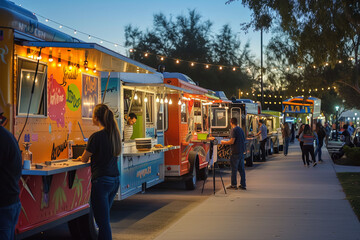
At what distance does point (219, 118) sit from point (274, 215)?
12.4 metres

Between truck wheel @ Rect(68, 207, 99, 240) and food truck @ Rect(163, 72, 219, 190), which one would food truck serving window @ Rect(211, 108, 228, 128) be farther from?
truck wheel @ Rect(68, 207, 99, 240)

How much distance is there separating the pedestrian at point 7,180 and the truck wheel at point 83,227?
3.55 metres

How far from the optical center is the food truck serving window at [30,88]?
649cm

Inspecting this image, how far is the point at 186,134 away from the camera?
14.5 m

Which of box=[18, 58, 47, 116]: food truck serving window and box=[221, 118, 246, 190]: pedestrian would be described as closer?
box=[18, 58, 47, 116]: food truck serving window

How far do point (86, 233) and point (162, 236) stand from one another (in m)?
1.17

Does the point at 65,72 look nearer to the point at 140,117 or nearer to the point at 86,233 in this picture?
the point at 86,233

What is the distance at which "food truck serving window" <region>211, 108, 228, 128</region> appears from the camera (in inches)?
878

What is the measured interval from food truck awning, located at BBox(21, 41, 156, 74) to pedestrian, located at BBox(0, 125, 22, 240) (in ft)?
7.38

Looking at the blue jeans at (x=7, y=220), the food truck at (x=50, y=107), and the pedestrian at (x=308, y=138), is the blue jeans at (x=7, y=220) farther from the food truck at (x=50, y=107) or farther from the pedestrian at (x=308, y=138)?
the pedestrian at (x=308, y=138)

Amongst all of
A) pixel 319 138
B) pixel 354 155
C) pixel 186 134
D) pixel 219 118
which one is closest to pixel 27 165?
pixel 186 134

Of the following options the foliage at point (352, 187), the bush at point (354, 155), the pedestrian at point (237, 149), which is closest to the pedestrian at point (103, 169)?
the foliage at point (352, 187)

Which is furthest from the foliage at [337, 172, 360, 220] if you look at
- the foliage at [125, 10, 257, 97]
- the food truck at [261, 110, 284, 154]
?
the foliage at [125, 10, 257, 97]

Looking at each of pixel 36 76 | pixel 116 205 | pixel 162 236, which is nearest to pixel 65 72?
pixel 36 76
